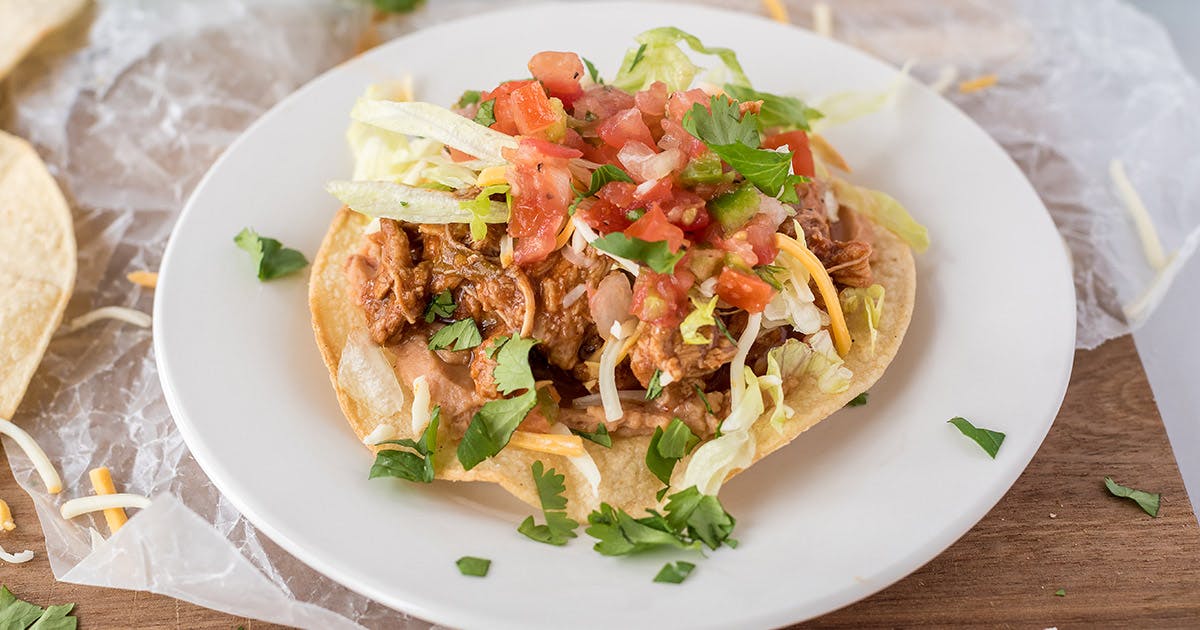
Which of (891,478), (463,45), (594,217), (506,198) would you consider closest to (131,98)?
(463,45)

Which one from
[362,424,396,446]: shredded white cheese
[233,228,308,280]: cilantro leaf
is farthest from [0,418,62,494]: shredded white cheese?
[362,424,396,446]: shredded white cheese

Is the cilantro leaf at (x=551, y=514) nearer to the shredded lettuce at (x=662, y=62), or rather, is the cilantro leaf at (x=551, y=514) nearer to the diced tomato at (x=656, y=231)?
the diced tomato at (x=656, y=231)

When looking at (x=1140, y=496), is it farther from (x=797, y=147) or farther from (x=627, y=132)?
(x=627, y=132)

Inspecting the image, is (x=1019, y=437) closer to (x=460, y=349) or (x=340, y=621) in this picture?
(x=460, y=349)

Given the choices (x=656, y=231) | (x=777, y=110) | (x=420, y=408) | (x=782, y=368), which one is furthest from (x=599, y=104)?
(x=420, y=408)

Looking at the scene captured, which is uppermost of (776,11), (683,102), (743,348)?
(683,102)

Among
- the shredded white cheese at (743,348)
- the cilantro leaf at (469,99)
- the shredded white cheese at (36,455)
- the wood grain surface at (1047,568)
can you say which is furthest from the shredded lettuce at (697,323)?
the shredded white cheese at (36,455)

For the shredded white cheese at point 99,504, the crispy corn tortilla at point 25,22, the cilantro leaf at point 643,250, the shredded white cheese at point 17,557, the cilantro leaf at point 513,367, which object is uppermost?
the cilantro leaf at point 643,250
